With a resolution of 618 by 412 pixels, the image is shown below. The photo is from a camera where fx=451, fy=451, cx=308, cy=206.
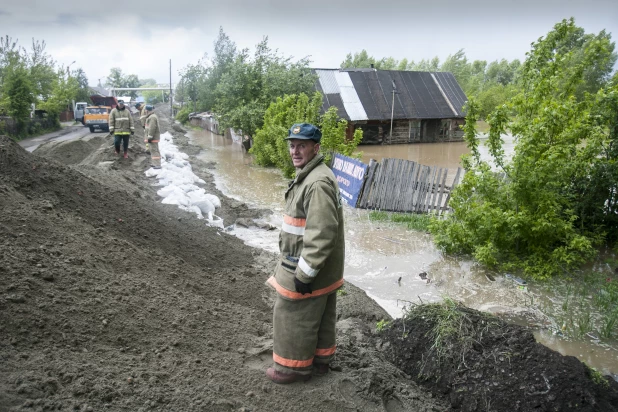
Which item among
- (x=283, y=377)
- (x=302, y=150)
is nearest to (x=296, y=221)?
(x=302, y=150)

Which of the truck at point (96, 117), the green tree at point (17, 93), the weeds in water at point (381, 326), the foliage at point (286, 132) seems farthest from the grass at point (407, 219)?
the truck at point (96, 117)

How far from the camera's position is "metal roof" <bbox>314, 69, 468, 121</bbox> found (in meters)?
27.5

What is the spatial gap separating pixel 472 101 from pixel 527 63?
1399 mm

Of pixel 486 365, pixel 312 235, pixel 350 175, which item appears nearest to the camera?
pixel 312 235

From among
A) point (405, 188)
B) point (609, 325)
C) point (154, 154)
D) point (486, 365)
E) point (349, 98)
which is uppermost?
point (349, 98)

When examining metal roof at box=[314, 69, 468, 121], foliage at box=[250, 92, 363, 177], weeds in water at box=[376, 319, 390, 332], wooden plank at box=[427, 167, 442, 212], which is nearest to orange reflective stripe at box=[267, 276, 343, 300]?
weeds in water at box=[376, 319, 390, 332]

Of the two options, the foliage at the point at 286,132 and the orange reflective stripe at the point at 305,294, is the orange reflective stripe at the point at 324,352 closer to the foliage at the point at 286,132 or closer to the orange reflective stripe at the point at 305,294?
the orange reflective stripe at the point at 305,294

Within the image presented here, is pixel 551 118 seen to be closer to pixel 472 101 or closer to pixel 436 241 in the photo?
pixel 472 101

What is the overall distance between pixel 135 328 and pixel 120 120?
10358mm

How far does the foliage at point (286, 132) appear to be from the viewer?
1333cm

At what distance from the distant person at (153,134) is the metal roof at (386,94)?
15095mm

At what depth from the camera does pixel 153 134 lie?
12750mm

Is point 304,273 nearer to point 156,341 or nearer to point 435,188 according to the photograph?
point 156,341

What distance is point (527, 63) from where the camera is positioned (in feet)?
24.9
